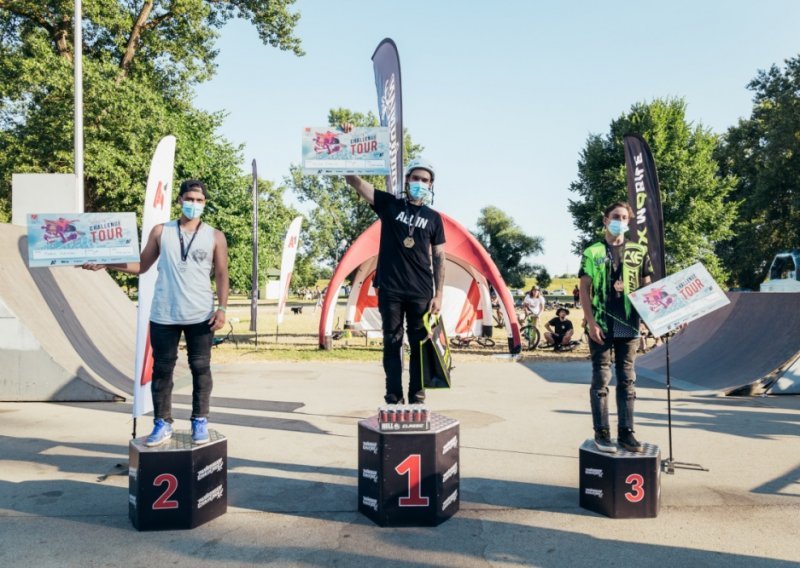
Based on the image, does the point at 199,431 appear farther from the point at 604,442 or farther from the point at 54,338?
Answer: the point at 54,338

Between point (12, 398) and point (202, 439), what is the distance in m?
6.12

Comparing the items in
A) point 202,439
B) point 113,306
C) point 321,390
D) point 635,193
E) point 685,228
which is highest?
point 685,228

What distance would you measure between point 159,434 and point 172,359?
581mm

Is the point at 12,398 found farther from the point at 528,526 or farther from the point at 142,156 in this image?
the point at 142,156

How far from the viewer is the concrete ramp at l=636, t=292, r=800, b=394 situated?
9891 millimetres

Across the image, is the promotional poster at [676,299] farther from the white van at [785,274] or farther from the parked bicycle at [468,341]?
the white van at [785,274]

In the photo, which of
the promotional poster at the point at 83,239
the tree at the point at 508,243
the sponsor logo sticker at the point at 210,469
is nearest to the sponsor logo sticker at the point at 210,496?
the sponsor logo sticker at the point at 210,469

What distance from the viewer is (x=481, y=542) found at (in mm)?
3656

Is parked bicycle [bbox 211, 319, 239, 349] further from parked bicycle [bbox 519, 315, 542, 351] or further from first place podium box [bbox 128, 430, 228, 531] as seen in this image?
first place podium box [bbox 128, 430, 228, 531]

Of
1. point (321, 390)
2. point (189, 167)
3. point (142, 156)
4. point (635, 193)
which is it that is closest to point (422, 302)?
point (321, 390)

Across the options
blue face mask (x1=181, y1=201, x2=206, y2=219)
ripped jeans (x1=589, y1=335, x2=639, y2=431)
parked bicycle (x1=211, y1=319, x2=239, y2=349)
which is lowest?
parked bicycle (x1=211, y1=319, x2=239, y2=349)

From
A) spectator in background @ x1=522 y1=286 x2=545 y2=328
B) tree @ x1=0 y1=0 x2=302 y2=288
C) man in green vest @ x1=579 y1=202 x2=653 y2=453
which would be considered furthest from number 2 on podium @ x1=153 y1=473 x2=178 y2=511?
tree @ x1=0 y1=0 x2=302 y2=288

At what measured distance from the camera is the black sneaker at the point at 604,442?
13.9 feet

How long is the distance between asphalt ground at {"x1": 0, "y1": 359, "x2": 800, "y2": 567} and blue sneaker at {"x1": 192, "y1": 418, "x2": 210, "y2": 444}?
56cm
